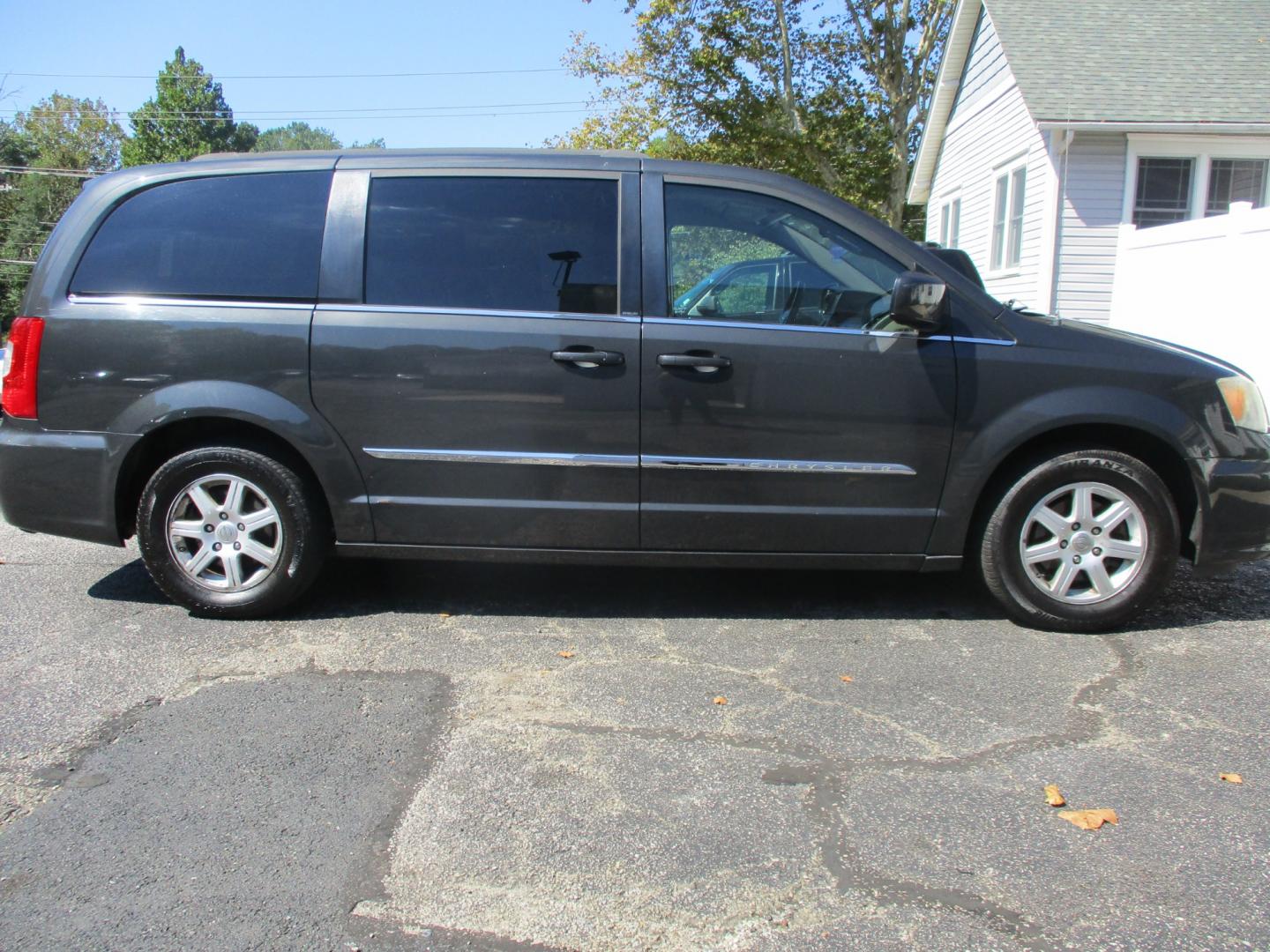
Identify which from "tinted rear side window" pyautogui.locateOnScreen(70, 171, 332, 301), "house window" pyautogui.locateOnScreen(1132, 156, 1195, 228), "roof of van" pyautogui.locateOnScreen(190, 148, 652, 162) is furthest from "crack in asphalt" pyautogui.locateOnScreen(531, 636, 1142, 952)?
"house window" pyautogui.locateOnScreen(1132, 156, 1195, 228)

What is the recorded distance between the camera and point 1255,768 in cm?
293

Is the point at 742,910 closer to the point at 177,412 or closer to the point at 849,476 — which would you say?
the point at 849,476

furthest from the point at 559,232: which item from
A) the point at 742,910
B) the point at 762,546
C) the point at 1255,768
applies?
the point at 1255,768

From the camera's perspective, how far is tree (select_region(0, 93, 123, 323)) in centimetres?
4434

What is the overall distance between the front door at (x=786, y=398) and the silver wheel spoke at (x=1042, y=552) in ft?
1.48

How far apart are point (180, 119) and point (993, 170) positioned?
222ft

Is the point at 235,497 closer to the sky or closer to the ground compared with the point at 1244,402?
closer to the ground

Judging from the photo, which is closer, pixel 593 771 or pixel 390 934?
pixel 390 934

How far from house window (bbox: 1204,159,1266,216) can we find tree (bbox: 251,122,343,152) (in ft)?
406

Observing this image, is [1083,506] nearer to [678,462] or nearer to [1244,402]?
[1244,402]

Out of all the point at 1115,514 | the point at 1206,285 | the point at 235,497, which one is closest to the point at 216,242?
the point at 235,497

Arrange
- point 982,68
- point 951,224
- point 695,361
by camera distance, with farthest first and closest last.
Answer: point 951,224 < point 982,68 < point 695,361

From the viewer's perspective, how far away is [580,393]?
12.7 feet

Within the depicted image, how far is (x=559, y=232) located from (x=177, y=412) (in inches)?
68.6
